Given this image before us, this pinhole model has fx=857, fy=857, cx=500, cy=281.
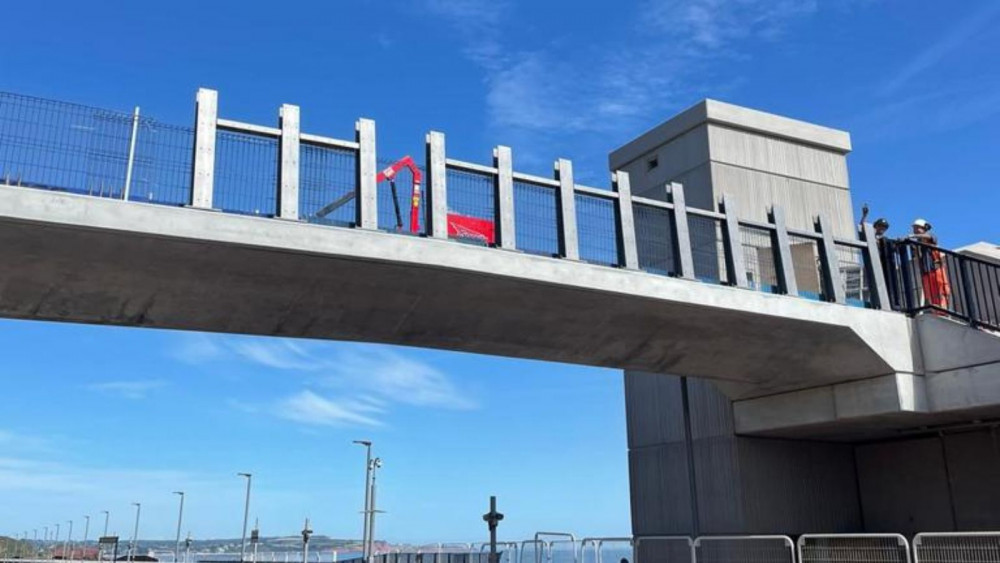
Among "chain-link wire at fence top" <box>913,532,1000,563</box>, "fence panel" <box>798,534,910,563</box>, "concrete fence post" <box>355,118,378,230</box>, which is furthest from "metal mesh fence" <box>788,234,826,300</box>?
"concrete fence post" <box>355,118,378,230</box>

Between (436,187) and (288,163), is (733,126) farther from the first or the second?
(288,163)

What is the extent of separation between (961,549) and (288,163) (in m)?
12.3

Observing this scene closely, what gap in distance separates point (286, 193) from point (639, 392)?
12.7 m

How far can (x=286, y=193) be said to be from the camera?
12688mm

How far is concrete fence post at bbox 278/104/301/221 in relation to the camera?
12562mm

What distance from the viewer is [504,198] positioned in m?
14.4

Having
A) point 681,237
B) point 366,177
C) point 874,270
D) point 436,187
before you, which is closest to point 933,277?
point 874,270

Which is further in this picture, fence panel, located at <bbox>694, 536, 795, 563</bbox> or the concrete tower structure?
the concrete tower structure

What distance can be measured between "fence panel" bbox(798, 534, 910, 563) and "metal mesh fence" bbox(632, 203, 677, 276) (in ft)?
18.6

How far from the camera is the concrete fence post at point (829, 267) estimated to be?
17109 mm

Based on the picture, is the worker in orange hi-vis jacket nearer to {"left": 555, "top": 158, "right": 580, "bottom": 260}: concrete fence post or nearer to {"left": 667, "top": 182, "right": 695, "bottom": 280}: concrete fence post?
{"left": 667, "top": 182, "right": 695, "bottom": 280}: concrete fence post

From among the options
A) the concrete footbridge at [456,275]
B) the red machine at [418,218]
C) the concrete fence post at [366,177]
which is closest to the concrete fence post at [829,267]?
the concrete footbridge at [456,275]

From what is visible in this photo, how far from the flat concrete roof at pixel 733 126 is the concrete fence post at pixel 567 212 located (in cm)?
762

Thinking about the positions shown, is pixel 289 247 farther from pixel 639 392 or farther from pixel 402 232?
pixel 639 392
